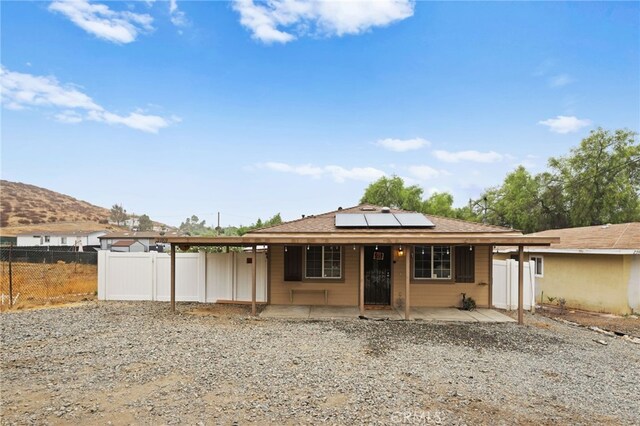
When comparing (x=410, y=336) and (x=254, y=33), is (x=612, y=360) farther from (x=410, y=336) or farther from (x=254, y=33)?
(x=254, y=33)

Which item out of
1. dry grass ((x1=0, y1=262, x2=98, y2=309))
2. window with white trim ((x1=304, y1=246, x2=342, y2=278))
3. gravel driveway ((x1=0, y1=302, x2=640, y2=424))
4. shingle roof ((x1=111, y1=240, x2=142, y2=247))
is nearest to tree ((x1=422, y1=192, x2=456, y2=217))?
window with white trim ((x1=304, y1=246, x2=342, y2=278))

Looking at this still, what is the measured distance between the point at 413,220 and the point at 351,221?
2.13 m

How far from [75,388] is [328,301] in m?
7.34

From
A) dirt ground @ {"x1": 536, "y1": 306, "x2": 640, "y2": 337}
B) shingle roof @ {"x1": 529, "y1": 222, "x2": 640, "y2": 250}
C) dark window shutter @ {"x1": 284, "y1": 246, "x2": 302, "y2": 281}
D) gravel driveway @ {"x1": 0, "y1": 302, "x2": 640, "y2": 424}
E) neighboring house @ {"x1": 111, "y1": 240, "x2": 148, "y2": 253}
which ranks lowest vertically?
neighboring house @ {"x1": 111, "y1": 240, "x2": 148, "y2": 253}

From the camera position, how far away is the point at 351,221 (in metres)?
11.3

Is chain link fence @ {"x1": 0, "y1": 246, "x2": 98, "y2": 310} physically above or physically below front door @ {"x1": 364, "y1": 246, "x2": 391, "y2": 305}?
below

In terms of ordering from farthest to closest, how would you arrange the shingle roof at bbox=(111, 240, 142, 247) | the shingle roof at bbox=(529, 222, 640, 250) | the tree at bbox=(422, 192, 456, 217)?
the tree at bbox=(422, 192, 456, 217) < the shingle roof at bbox=(111, 240, 142, 247) < the shingle roof at bbox=(529, 222, 640, 250)

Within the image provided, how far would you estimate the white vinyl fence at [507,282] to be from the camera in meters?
11.0

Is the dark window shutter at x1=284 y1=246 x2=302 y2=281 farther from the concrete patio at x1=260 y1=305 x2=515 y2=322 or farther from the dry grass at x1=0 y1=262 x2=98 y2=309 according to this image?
the dry grass at x1=0 y1=262 x2=98 y2=309

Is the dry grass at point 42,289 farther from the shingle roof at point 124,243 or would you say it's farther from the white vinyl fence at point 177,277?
the shingle roof at point 124,243

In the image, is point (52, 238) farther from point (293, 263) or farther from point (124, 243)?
point (293, 263)

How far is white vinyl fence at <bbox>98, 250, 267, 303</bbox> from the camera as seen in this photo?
11.1m

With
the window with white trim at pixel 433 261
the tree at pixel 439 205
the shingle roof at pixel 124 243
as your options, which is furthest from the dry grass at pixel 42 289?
the tree at pixel 439 205

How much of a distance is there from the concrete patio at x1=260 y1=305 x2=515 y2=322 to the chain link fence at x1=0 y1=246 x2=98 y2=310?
24.2ft
